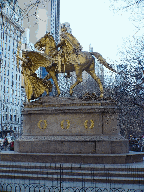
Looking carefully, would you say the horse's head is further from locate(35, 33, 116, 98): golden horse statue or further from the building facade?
the building facade

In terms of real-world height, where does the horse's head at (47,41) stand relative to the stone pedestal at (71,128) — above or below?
above

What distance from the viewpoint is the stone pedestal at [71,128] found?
14.2 metres

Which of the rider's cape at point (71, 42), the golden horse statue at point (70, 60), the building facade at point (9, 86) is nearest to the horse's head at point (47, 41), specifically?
the golden horse statue at point (70, 60)

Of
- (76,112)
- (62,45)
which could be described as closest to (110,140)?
(76,112)

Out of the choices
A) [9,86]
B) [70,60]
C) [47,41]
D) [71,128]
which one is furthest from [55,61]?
[9,86]

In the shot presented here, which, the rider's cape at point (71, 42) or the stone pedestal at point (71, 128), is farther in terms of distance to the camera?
the rider's cape at point (71, 42)

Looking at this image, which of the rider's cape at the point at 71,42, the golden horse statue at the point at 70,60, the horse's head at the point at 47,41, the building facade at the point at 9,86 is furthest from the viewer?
the building facade at the point at 9,86

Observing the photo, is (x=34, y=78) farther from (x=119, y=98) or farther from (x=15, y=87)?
(x=15, y=87)

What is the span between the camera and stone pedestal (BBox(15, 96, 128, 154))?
14172mm

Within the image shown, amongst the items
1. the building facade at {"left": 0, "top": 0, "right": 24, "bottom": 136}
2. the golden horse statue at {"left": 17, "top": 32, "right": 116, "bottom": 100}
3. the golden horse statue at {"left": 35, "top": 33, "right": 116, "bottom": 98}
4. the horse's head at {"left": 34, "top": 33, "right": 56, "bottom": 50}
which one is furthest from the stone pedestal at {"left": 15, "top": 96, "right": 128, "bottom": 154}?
the building facade at {"left": 0, "top": 0, "right": 24, "bottom": 136}

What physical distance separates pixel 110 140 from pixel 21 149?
4.79 m

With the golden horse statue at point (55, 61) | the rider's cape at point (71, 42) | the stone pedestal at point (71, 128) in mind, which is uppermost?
the rider's cape at point (71, 42)

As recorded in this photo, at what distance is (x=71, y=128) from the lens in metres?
14.9

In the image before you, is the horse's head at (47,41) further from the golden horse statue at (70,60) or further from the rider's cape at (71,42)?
the rider's cape at (71,42)
